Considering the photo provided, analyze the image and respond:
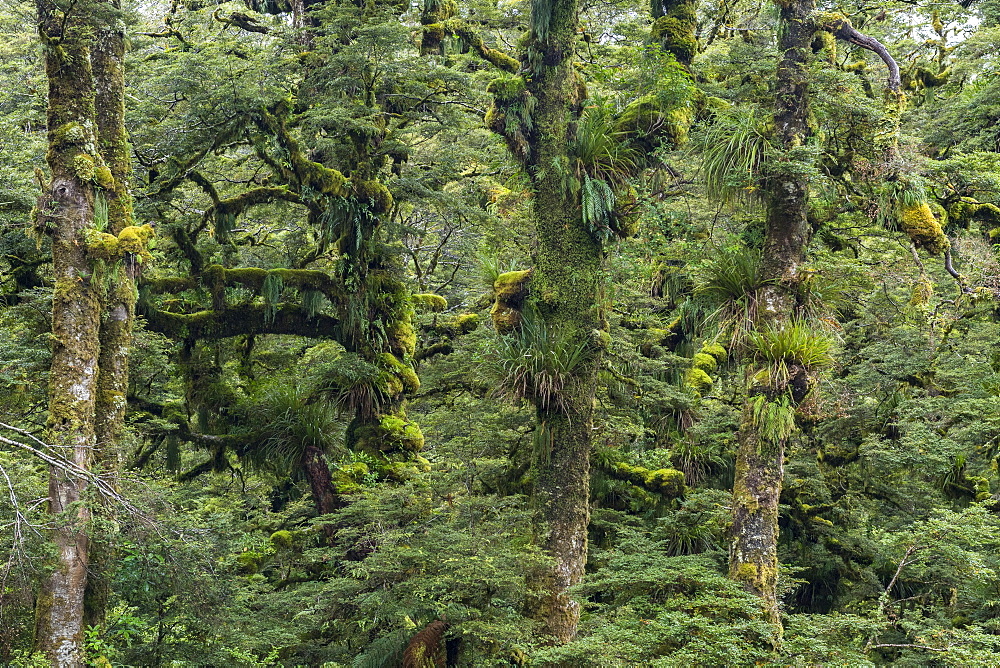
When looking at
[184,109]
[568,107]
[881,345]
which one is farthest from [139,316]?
[881,345]

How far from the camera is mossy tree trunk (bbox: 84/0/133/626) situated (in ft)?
31.8

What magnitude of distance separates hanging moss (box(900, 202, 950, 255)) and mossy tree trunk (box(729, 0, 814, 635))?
1044mm

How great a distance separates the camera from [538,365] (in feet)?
32.3

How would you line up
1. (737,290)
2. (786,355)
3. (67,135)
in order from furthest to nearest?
(67,135) → (737,290) → (786,355)

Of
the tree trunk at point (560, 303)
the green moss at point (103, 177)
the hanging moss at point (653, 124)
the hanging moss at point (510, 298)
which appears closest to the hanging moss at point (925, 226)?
the hanging moss at point (653, 124)

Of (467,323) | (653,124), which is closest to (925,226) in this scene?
(653,124)

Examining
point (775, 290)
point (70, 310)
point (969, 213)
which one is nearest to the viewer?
point (775, 290)

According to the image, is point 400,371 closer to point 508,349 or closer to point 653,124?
point 508,349

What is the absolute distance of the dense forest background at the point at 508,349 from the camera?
356 inches

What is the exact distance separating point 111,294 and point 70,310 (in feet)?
3.43

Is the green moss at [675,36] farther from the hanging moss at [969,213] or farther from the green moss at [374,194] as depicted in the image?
the green moss at [374,194]

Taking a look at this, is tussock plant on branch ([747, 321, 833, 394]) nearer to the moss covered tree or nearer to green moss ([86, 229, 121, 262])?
the moss covered tree

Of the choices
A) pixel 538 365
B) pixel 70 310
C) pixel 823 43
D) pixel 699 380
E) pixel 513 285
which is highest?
pixel 823 43

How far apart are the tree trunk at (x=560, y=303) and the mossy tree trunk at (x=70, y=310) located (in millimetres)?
4768
